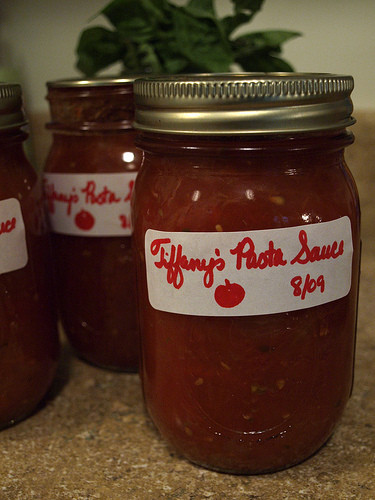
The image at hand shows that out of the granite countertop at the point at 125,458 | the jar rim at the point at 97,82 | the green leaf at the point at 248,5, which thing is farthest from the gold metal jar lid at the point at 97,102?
the granite countertop at the point at 125,458

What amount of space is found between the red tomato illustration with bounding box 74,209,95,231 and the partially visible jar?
45 millimetres

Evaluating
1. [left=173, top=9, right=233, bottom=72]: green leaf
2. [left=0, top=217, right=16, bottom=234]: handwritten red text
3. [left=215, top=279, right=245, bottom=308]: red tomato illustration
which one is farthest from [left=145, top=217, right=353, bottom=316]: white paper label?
[left=173, top=9, right=233, bottom=72]: green leaf

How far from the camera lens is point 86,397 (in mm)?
777

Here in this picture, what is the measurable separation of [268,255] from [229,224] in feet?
0.15

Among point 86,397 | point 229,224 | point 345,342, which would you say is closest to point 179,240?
point 229,224

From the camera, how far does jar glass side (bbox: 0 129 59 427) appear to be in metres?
0.66

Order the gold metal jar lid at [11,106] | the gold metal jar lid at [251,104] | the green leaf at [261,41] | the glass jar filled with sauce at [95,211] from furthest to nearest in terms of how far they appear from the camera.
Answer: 1. the green leaf at [261,41]
2. the glass jar filled with sauce at [95,211]
3. the gold metal jar lid at [11,106]
4. the gold metal jar lid at [251,104]

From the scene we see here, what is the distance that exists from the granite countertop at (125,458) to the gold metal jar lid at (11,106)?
355 millimetres

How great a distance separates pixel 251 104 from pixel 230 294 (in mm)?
169

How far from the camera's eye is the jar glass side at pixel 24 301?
2.15ft

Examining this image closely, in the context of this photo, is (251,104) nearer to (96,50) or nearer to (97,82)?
(97,82)

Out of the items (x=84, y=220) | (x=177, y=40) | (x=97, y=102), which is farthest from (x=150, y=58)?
(x=84, y=220)

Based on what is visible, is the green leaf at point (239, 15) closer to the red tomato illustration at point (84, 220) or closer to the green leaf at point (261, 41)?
the green leaf at point (261, 41)

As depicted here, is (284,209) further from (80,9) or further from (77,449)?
(80,9)
